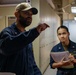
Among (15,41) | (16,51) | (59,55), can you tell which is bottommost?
(59,55)

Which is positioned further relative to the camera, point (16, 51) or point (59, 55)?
point (59, 55)

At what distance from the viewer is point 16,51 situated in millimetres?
1369

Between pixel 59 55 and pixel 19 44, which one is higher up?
pixel 19 44

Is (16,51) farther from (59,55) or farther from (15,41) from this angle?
(59,55)

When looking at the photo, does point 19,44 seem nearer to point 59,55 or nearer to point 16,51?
point 16,51

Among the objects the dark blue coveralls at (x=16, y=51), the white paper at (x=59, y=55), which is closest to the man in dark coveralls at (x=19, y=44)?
the dark blue coveralls at (x=16, y=51)

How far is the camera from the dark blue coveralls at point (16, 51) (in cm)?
130

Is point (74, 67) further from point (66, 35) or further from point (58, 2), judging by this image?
point (58, 2)

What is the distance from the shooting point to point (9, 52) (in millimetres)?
1329

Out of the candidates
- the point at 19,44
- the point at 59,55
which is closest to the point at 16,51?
the point at 19,44

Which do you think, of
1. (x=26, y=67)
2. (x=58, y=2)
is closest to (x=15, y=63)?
(x=26, y=67)

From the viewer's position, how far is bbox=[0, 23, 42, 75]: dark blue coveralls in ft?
4.25

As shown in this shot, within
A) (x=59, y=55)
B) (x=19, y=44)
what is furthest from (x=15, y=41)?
(x=59, y=55)

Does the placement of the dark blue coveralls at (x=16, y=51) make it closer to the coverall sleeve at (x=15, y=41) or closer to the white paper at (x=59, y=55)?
the coverall sleeve at (x=15, y=41)
